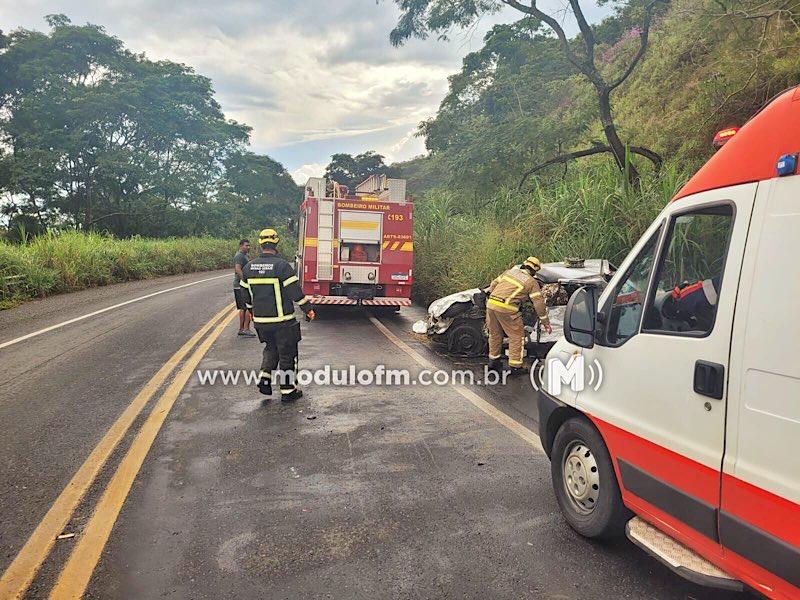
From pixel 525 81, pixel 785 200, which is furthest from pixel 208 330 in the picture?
pixel 525 81

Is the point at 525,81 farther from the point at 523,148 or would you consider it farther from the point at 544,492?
the point at 544,492

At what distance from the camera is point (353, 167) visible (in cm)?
5375

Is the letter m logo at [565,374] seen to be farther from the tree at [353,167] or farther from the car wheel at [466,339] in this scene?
the tree at [353,167]

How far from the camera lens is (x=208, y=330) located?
9.80 meters

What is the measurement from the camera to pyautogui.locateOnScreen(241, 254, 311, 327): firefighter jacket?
5.73 m

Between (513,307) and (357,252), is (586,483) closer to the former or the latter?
(513,307)

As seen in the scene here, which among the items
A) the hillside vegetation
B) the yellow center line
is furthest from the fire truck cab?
the hillside vegetation

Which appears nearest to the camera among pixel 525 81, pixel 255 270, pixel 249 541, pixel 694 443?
pixel 694 443

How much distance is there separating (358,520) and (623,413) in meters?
1.63

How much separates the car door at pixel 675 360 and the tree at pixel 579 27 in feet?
27.9

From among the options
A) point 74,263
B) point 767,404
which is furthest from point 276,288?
point 74,263

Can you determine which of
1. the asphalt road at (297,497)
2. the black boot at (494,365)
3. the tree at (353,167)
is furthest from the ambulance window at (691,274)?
the tree at (353,167)

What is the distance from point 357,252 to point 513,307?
5.60 m

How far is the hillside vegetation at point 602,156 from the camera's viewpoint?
9.46 m
